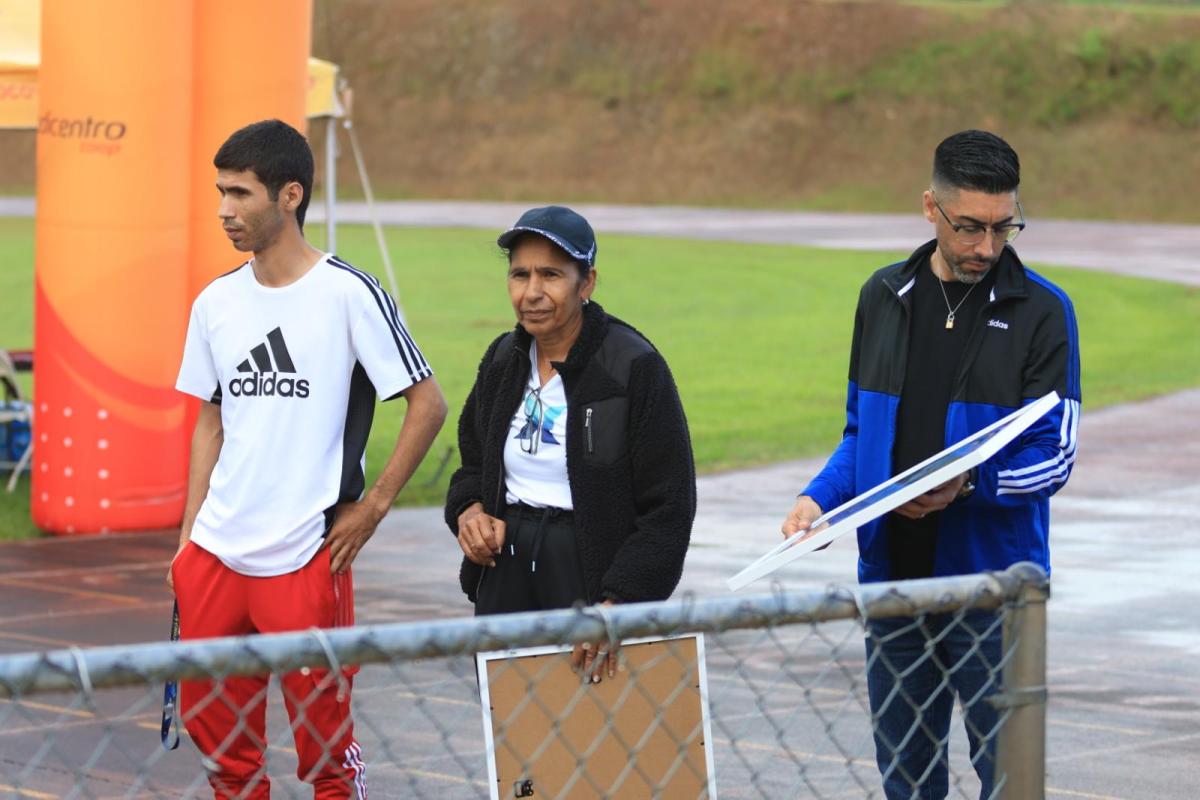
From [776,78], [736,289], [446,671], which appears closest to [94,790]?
[446,671]

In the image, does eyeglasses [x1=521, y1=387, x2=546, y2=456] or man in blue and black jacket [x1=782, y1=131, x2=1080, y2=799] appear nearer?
man in blue and black jacket [x1=782, y1=131, x2=1080, y2=799]

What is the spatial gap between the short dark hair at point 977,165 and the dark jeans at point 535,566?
1.13 metres

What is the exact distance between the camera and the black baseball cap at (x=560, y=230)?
13.9 feet

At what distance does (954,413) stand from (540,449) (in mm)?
935

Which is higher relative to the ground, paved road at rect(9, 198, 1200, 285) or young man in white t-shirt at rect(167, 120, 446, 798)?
paved road at rect(9, 198, 1200, 285)

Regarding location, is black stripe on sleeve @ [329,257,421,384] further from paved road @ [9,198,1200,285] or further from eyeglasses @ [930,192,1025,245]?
paved road @ [9,198,1200,285]

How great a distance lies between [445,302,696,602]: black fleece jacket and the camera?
14.0ft

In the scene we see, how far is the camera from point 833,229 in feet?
149

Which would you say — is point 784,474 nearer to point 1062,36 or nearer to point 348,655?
point 348,655

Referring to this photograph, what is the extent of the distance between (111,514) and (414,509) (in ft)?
6.01

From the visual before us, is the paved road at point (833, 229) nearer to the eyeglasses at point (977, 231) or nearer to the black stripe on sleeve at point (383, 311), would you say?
the black stripe on sleeve at point (383, 311)

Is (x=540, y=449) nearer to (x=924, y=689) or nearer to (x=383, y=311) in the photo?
(x=383, y=311)

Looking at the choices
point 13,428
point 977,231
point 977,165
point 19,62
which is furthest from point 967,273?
point 13,428

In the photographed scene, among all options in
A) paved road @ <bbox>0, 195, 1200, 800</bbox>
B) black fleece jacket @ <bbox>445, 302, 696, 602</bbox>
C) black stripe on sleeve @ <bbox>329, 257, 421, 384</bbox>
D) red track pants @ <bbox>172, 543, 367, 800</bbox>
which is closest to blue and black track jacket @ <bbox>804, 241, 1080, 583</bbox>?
black fleece jacket @ <bbox>445, 302, 696, 602</bbox>
